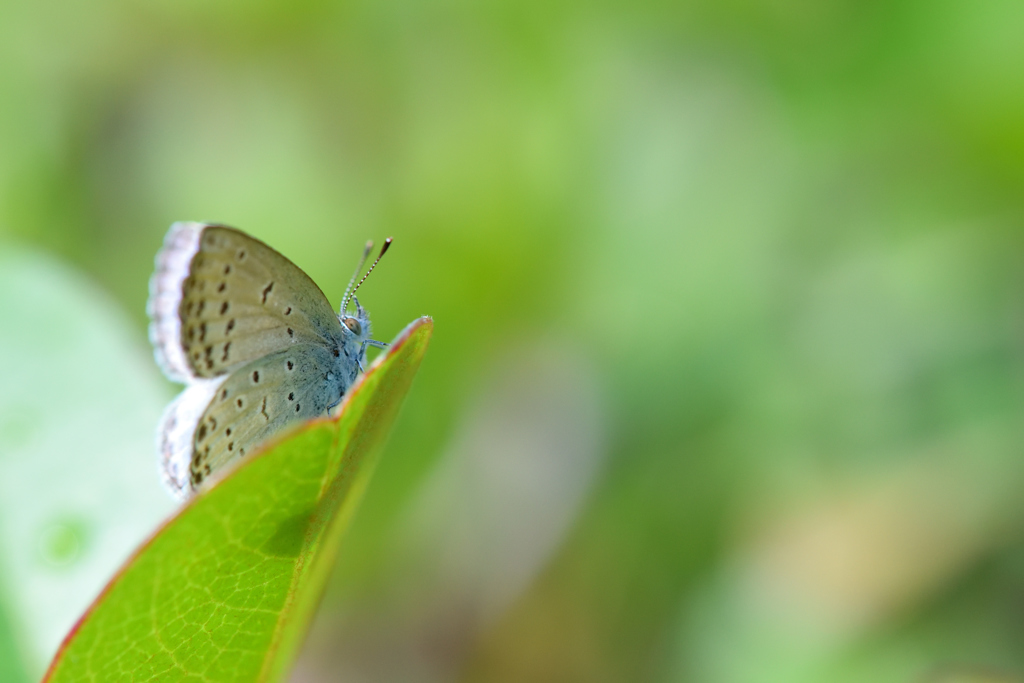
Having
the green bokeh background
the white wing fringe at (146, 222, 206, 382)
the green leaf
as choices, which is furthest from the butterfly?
the green bokeh background

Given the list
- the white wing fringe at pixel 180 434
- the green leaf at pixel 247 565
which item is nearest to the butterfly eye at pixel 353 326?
the white wing fringe at pixel 180 434

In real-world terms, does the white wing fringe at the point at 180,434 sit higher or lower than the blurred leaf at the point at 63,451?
higher

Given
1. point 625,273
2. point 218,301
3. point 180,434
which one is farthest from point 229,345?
point 625,273

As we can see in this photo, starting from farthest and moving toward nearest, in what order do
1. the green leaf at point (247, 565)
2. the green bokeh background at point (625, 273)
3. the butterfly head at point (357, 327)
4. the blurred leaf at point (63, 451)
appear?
1. the green bokeh background at point (625, 273)
2. the butterfly head at point (357, 327)
3. the blurred leaf at point (63, 451)
4. the green leaf at point (247, 565)

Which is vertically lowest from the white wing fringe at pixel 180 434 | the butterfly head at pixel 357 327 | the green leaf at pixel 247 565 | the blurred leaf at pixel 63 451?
the blurred leaf at pixel 63 451

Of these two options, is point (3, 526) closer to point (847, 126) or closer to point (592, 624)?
point (592, 624)

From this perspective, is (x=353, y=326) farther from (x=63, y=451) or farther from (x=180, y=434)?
(x=63, y=451)

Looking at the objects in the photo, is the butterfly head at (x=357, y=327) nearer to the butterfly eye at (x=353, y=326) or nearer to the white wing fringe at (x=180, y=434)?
the butterfly eye at (x=353, y=326)

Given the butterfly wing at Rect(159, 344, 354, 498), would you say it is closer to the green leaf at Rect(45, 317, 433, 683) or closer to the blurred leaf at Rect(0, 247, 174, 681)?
the blurred leaf at Rect(0, 247, 174, 681)
